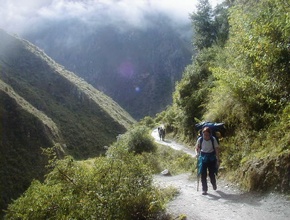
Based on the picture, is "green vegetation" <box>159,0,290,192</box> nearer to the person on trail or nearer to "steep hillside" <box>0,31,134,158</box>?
the person on trail

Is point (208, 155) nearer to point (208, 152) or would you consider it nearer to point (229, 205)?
point (208, 152)

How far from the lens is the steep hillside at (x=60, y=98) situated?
11131 centimetres

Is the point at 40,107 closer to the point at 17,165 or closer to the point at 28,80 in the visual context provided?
the point at 28,80

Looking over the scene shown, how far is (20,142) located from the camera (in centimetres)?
8581

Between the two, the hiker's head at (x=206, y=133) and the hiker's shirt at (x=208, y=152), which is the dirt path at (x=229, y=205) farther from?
the hiker's head at (x=206, y=133)

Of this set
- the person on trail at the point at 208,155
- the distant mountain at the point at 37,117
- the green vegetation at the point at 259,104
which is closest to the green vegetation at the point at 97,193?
the person on trail at the point at 208,155

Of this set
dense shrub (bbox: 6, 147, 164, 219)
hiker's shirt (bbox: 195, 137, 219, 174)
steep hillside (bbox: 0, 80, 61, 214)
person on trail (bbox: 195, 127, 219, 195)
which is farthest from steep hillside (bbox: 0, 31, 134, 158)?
dense shrub (bbox: 6, 147, 164, 219)

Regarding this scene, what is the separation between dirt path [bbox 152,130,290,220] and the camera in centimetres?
804

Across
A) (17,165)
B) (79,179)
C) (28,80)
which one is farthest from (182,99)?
(28,80)

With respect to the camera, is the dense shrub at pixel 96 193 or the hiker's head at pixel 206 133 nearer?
the dense shrub at pixel 96 193

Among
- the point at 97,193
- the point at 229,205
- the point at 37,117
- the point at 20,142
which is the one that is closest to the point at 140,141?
the point at 229,205

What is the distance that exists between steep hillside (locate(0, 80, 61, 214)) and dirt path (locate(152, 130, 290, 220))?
2492 inches

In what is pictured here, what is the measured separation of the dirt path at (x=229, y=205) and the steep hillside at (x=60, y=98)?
9303 cm

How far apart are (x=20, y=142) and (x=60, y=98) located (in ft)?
159
